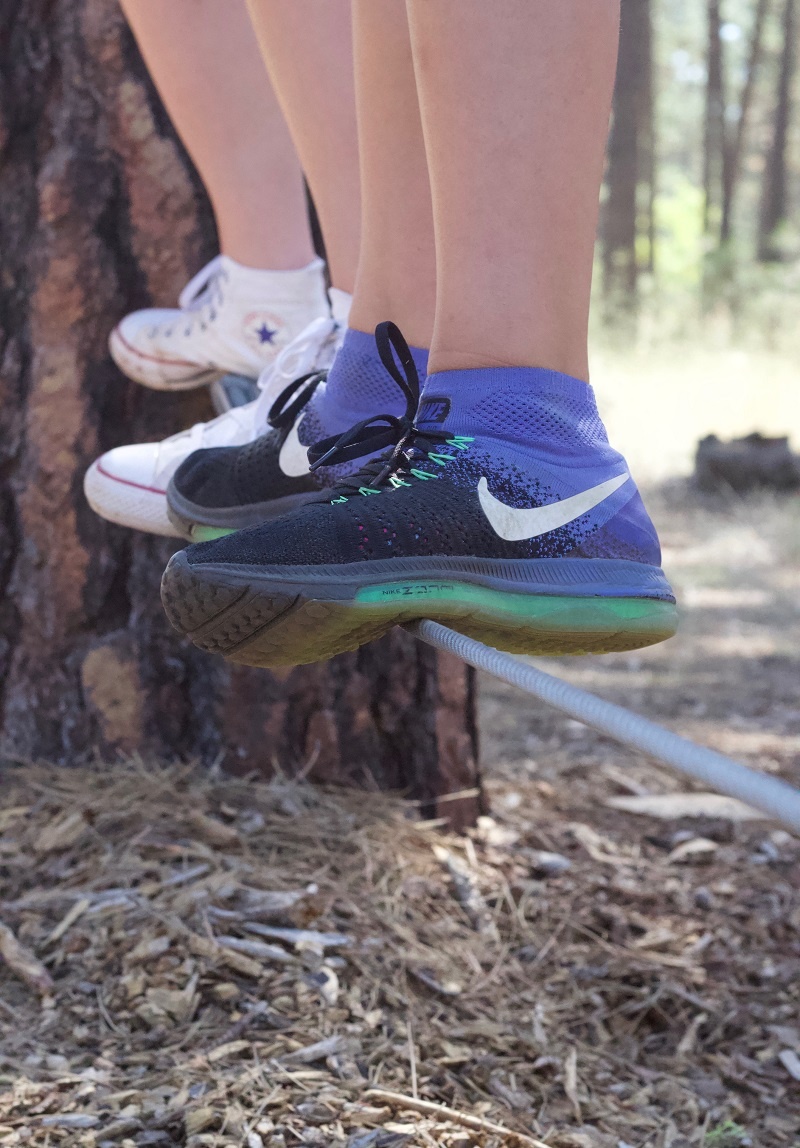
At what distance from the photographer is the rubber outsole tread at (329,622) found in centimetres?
94

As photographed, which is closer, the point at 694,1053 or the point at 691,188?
the point at 694,1053

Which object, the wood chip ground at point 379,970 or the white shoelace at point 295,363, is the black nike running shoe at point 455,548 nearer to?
the white shoelace at point 295,363

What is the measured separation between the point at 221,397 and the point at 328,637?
0.74m

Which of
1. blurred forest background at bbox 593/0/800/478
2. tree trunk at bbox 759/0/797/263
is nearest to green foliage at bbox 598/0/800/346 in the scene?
blurred forest background at bbox 593/0/800/478

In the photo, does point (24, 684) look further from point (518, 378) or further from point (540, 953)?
point (518, 378)

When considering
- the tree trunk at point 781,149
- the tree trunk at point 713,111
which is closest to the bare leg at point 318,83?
the tree trunk at point 781,149

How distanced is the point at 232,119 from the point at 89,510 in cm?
67

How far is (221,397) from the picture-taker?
161cm

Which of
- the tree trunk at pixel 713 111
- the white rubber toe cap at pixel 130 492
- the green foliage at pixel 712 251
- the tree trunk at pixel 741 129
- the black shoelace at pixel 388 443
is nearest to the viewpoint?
the black shoelace at pixel 388 443

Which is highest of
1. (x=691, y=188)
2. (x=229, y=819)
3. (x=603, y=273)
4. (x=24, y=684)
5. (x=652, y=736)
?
(x=691, y=188)

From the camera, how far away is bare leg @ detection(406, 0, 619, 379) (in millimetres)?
943

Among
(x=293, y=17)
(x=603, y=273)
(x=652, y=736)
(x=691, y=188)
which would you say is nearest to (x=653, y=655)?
(x=293, y=17)

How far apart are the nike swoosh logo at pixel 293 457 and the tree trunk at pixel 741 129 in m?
19.7

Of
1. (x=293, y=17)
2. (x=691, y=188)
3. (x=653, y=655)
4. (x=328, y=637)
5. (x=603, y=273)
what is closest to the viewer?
(x=328, y=637)
